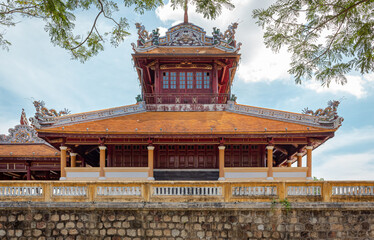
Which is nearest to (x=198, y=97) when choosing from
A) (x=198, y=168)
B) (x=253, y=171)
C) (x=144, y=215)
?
(x=198, y=168)

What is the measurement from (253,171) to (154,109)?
658 centimetres

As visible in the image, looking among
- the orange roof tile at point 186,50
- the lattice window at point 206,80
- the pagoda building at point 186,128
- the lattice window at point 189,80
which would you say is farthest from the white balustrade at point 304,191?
the orange roof tile at point 186,50

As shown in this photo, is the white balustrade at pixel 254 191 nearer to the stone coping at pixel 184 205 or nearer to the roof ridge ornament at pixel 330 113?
the stone coping at pixel 184 205

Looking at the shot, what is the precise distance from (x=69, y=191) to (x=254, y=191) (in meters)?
6.24

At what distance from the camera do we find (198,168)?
1697 cm

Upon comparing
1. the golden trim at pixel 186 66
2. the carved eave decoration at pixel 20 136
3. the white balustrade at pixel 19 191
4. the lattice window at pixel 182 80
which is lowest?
the white balustrade at pixel 19 191

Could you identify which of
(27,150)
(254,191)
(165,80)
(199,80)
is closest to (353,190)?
(254,191)

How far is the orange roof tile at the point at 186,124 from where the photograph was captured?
49.5 feet

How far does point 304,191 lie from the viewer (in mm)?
10625

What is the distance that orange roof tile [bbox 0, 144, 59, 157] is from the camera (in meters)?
19.5

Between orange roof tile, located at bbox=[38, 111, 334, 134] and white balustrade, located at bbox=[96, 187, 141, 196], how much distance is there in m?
4.70

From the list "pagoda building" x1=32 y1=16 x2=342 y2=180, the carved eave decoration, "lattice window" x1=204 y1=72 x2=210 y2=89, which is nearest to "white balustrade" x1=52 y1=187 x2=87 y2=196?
"pagoda building" x1=32 y1=16 x2=342 y2=180

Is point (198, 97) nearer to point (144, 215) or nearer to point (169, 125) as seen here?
point (169, 125)

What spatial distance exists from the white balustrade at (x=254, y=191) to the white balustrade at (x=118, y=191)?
3292 mm
